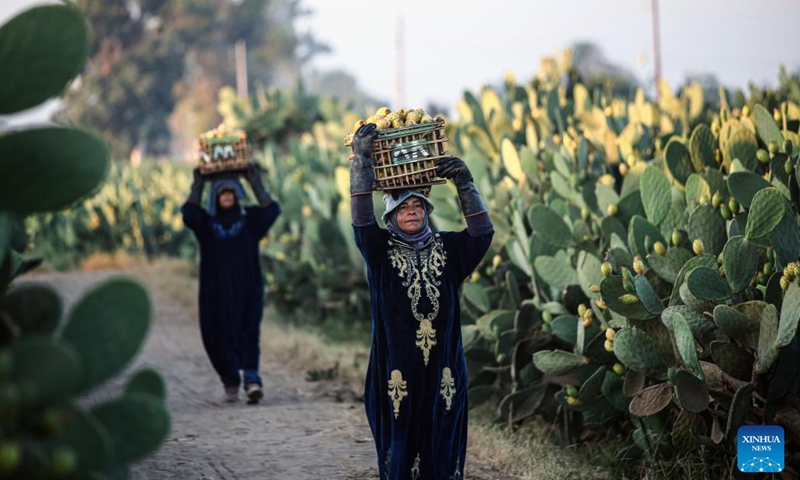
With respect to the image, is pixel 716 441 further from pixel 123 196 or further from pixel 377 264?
pixel 123 196

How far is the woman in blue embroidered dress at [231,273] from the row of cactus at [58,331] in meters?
5.77

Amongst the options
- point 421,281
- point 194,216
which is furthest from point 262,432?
point 421,281

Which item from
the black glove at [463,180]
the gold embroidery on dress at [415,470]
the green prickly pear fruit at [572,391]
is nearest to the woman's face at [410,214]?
the black glove at [463,180]

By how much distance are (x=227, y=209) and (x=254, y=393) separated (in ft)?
4.65

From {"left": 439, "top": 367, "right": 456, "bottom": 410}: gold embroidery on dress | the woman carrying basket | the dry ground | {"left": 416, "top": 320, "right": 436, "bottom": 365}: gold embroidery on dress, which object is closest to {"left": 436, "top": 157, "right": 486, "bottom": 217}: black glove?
the woman carrying basket

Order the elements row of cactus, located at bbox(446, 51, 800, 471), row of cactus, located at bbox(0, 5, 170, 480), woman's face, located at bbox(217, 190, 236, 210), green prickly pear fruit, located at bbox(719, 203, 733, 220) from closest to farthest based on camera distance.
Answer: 1. row of cactus, located at bbox(0, 5, 170, 480)
2. row of cactus, located at bbox(446, 51, 800, 471)
3. green prickly pear fruit, located at bbox(719, 203, 733, 220)
4. woman's face, located at bbox(217, 190, 236, 210)

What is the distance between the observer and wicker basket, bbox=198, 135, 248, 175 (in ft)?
28.0

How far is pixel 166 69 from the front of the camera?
2201 inches

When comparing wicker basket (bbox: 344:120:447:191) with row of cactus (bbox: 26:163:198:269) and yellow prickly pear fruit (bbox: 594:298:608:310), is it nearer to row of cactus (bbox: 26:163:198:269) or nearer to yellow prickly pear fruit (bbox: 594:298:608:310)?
yellow prickly pear fruit (bbox: 594:298:608:310)

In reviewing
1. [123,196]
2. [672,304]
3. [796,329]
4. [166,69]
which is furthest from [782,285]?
[166,69]

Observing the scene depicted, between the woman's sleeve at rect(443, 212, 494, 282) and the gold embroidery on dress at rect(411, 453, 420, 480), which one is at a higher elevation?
the woman's sleeve at rect(443, 212, 494, 282)

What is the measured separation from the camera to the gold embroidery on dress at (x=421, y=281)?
194 inches

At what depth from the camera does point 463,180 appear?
4984 millimetres

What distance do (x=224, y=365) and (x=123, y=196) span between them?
12.0m
